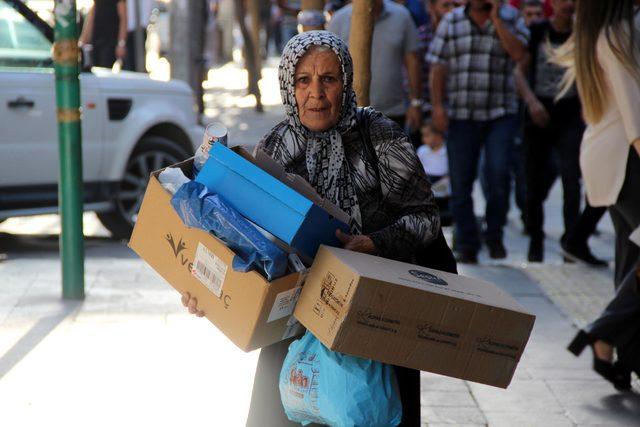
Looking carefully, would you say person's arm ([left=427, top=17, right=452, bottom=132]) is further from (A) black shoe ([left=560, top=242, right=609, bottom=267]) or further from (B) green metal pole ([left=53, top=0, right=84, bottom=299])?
(B) green metal pole ([left=53, top=0, right=84, bottom=299])

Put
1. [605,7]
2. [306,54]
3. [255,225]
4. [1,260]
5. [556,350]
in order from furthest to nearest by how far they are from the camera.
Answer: [1,260] → [556,350] → [605,7] → [306,54] → [255,225]

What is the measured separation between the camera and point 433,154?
10.5 meters

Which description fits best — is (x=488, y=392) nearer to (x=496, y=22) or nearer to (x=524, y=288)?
(x=524, y=288)

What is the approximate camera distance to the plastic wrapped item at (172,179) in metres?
3.32

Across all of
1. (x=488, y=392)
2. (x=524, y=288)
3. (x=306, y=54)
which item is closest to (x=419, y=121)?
(x=524, y=288)

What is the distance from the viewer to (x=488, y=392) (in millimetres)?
5277

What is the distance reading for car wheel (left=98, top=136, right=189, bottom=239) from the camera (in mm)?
9102

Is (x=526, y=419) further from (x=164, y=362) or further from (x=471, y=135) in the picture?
(x=471, y=135)

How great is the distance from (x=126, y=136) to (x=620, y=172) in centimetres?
478

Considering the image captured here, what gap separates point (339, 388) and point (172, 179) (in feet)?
2.53

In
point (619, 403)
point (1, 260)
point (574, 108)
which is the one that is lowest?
point (1, 260)

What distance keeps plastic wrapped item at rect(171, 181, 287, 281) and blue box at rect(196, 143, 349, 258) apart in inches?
1.6

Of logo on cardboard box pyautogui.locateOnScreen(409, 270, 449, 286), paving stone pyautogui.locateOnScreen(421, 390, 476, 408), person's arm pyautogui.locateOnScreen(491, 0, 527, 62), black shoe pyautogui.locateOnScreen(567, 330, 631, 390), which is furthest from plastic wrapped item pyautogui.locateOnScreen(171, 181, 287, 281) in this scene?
person's arm pyautogui.locateOnScreen(491, 0, 527, 62)

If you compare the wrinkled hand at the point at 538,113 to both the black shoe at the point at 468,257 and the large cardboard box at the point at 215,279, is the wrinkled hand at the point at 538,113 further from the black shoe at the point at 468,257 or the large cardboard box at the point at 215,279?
the large cardboard box at the point at 215,279
